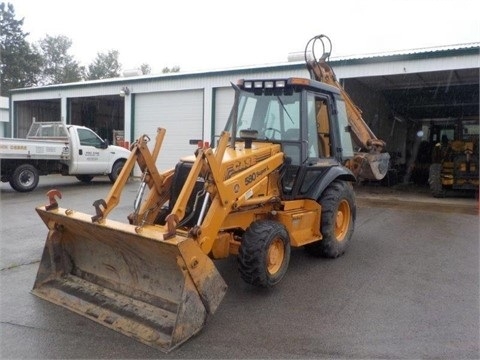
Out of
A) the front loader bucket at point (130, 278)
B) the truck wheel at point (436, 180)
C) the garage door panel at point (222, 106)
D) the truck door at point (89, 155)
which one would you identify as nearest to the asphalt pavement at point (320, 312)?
the front loader bucket at point (130, 278)

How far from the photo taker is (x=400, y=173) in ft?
65.2

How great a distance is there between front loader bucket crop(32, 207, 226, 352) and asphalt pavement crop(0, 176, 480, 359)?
0.43 feet

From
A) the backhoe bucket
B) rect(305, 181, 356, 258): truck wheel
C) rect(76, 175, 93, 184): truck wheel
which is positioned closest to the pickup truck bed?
rect(76, 175, 93, 184): truck wheel

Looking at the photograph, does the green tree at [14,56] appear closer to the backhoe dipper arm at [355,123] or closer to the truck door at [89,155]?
the truck door at [89,155]

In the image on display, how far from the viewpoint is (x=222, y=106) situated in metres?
15.8

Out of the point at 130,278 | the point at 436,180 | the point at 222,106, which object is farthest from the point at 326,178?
the point at 222,106

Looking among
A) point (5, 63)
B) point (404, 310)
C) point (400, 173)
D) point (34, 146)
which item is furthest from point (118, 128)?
point (5, 63)

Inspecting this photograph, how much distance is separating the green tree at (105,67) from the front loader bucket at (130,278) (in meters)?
63.3

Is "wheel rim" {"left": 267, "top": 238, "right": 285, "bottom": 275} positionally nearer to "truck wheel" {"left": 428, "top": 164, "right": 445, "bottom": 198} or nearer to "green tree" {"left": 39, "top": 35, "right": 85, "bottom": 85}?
"truck wheel" {"left": 428, "top": 164, "right": 445, "bottom": 198}

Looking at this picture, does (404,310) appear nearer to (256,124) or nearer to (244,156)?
(244,156)

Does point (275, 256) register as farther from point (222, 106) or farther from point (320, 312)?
point (222, 106)

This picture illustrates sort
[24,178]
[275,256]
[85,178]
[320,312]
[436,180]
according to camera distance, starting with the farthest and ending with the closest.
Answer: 1. [85,178]
2. [436,180]
3. [24,178]
4. [275,256]
5. [320,312]

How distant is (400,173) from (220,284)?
17680mm

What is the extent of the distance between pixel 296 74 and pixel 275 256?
9.96 meters
